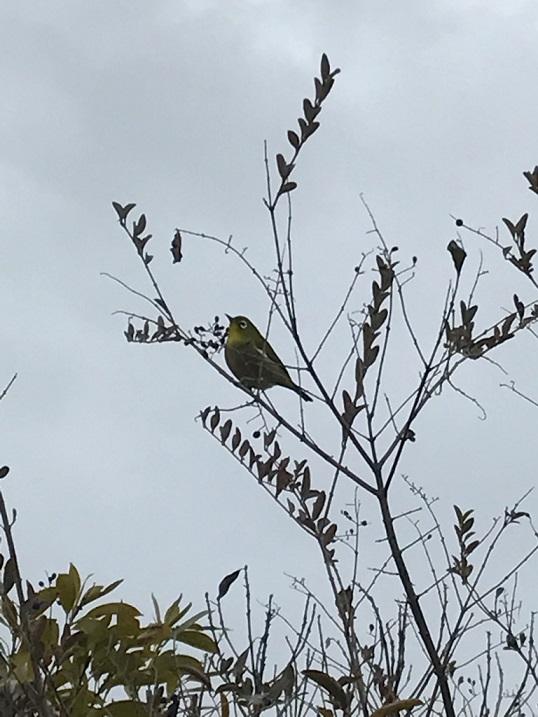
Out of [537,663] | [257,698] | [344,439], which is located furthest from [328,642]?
[257,698]

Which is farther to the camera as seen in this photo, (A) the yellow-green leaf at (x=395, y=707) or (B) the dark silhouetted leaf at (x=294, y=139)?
(B) the dark silhouetted leaf at (x=294, y=139)

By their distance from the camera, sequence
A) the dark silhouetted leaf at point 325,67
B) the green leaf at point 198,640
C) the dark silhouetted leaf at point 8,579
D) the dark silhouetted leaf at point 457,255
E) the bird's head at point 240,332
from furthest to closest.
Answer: the bird's head at point 240,332
the dark silhouetted leaf at point 325,67
the dark silhouetted leaf at point 457,255
the green leaf at point 198,640
the dark silhouetted leaf at point 8,579

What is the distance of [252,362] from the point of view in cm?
526

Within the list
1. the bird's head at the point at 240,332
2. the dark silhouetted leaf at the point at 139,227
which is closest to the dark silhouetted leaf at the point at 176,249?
the dark silhouetted leaf at the point at 139,227

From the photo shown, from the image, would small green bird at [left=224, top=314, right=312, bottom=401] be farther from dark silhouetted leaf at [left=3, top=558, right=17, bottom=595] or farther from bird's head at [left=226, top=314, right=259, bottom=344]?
dark silhouetted leaf at [left=3, top=558, right=17, bottom=595]

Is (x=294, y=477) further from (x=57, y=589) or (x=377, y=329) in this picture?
(x=57, y=589)

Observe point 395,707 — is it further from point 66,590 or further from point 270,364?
point 270,364

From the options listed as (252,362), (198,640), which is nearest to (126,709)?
(198,640)

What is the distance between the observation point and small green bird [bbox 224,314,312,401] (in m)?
3.47

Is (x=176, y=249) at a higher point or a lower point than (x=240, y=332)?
lower

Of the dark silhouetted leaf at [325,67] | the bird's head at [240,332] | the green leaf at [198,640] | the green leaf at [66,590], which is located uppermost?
the bird's head at [240,332]

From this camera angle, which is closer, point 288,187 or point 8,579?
point 8,579

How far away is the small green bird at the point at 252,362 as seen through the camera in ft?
11.4

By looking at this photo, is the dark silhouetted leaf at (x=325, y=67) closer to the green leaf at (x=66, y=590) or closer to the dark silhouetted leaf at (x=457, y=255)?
the dark silhouetted leaf at (x=457, y=255)
